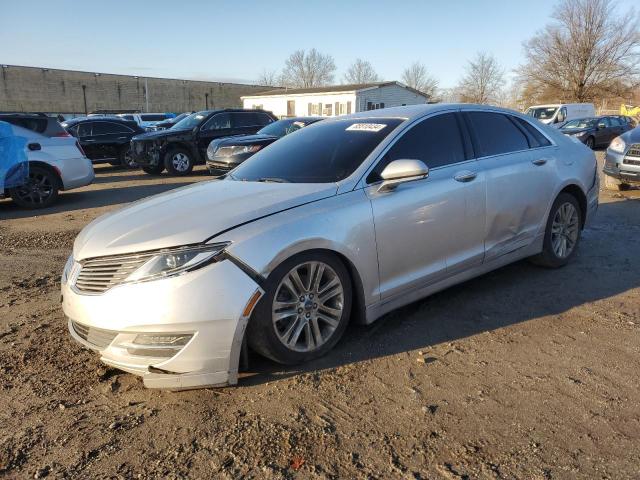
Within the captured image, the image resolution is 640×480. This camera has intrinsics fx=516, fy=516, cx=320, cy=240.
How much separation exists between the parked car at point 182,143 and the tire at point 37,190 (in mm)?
4364

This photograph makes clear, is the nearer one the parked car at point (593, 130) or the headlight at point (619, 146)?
the headlight at point (619, 146)

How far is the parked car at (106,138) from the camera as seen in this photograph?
15.0 m

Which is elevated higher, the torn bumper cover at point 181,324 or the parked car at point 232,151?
the parked car at point 232,151

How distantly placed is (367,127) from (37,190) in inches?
302

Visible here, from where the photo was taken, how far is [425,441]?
8.24 feet

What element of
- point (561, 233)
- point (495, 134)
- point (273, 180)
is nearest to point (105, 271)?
point (273, 180)

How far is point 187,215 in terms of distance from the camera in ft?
10.4

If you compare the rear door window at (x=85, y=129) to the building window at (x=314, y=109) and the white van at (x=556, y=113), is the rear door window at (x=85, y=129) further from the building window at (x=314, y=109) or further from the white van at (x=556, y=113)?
the building window at (x=314, y=109)

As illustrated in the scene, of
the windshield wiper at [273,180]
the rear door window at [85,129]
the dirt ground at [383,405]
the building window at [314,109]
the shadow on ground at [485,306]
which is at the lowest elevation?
the dirt ground at [383,405]

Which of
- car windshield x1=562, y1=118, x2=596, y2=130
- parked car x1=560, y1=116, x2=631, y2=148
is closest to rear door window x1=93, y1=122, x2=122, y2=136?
parked car x1=560, y1=116, x2=631, y2=148

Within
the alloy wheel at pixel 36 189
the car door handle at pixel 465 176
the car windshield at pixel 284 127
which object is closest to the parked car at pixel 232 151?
the car windshield at pixel 284 127

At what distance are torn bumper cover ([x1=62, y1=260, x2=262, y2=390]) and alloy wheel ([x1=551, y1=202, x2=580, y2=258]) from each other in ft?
11.0

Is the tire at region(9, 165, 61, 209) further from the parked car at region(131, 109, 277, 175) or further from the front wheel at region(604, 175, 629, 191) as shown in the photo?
the front wheel at region(604, 175, 629, 191)

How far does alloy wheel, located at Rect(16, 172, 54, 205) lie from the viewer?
9.26m
